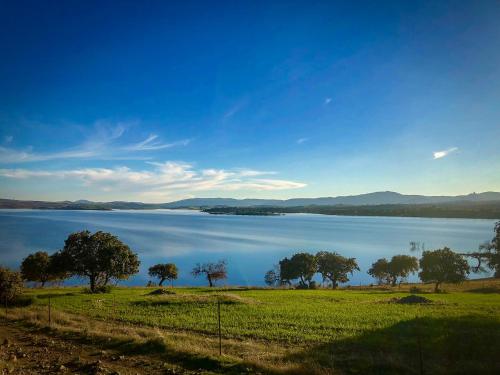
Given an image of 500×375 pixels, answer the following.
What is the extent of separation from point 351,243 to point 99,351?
18687 cm

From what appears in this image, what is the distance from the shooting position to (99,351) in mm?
19562

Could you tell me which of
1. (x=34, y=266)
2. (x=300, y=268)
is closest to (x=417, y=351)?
(x=300, y=268)

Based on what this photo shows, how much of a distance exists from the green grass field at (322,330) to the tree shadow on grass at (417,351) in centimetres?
6

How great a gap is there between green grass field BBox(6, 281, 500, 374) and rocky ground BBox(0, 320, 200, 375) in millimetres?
2875

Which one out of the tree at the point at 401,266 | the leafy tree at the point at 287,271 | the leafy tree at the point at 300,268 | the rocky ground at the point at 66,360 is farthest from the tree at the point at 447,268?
the rocky ground at the point at 66,360

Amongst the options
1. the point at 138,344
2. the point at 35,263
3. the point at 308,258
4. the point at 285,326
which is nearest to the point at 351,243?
the point at 308,258

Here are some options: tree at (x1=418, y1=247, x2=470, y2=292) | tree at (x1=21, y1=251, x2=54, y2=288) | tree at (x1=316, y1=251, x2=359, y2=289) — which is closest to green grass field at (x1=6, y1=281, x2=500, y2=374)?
tree at (x1=21, y1=251, x2=54, y2=288)

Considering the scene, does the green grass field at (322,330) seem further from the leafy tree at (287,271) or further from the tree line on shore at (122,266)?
→ the leafy tree at (287,271)

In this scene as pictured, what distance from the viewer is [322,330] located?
28625mm

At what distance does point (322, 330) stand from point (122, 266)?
136 ft

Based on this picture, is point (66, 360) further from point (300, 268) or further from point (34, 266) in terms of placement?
point (300, 268)

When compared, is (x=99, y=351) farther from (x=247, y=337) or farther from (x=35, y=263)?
(x=35, y=263)

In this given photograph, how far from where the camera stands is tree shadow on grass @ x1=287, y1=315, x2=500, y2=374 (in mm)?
18078

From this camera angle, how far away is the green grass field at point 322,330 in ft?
62.5
